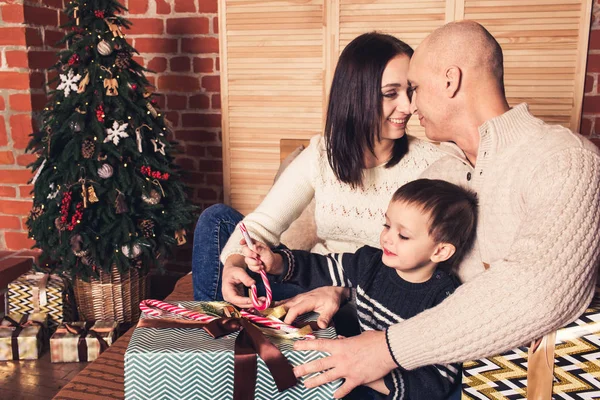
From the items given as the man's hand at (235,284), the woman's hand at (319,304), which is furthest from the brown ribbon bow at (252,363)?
the man's hand at (235,284)

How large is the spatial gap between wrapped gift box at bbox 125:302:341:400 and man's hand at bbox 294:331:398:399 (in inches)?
0.7

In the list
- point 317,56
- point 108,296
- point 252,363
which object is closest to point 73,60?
point 108,296

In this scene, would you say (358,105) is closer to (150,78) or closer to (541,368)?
(541,368)

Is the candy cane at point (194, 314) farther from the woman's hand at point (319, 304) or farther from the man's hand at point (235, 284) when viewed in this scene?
the man's hand at point (235, 284)

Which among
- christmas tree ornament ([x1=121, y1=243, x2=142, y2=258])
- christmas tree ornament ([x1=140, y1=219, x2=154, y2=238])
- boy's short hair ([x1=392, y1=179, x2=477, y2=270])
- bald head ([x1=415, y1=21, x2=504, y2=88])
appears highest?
bald head ([x1=415, y1=21, x2=504, y2=88])

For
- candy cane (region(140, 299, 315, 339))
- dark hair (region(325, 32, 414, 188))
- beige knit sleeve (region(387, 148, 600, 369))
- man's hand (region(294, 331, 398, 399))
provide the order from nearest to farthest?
beige knit sleeve (region(387, 148, 600, 369))
man's hand (region(294, 331, 398, 399))
candy cane (region(140, 299, 315, 339))
dark hair (region(325, 32, 414, 188))

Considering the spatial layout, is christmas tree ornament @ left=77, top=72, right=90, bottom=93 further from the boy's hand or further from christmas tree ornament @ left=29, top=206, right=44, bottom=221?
the boy's hand

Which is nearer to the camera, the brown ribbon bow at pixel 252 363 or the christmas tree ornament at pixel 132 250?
the brown ribbon bow at pixel 252 363

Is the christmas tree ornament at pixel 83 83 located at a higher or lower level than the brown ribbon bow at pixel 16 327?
higher

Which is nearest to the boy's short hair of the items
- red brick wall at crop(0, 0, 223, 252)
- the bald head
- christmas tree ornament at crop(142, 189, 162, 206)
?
the bald head

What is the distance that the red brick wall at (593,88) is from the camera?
104 inches

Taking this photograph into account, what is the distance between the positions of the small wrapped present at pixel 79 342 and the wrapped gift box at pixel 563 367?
1883mm

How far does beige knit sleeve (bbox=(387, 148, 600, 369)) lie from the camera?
99 centimetres

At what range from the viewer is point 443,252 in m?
1.35
